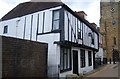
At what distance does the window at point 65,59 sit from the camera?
1479 cm

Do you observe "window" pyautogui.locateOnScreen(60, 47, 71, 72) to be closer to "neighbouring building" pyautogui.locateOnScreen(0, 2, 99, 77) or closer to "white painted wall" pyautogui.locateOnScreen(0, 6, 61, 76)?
"neighbouring building" pyautogui.locateOnScreen(0, 2, 99, 77)

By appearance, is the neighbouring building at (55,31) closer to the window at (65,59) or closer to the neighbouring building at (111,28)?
the window at (65,59)

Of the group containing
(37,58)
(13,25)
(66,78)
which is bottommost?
(66,78)

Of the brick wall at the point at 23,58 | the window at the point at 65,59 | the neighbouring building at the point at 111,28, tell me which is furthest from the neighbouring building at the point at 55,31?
the neighbouring building at the point at 111,28

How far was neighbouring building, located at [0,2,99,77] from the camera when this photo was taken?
1426 cm

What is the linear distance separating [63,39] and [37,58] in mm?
2933

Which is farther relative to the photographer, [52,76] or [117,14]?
[117,14]

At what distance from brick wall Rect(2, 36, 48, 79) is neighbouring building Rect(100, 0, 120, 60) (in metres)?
33.8

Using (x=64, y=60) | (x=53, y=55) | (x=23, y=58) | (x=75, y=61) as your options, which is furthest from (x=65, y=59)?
(x=23, y=58)

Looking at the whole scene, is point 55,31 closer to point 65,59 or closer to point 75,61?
point 65,59

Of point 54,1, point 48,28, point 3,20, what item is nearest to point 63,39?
point 48,28

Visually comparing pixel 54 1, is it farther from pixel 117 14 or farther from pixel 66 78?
pixel 117 14

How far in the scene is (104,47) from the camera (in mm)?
→ 44844

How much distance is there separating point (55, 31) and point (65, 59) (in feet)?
8.25
